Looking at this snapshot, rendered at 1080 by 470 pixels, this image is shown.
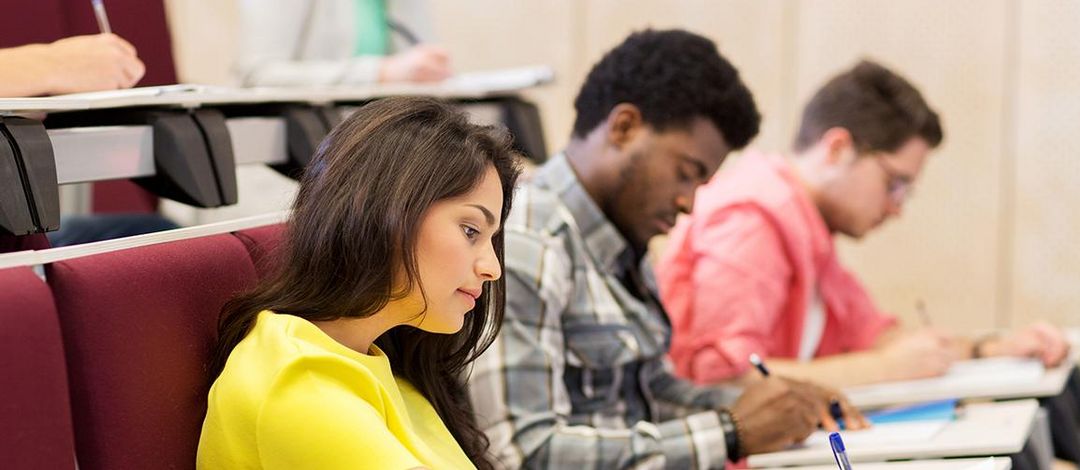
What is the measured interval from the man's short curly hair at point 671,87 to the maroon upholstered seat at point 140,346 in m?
0.74

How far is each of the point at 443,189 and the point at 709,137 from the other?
694 mm

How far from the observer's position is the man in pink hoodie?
2049mm

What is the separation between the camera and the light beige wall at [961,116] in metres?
3.53

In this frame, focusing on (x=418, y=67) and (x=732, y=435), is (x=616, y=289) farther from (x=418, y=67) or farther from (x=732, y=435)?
(x=418, y=67)

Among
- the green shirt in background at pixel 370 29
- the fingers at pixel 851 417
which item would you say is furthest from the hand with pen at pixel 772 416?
the green shirt in background at pixel 370 29

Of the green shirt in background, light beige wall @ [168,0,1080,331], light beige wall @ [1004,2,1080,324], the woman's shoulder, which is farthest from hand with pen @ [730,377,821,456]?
light beige wall @ [1004,2,1080,324]

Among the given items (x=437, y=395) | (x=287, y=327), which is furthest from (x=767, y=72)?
(x=287, y=327)

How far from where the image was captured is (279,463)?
0.93 metres

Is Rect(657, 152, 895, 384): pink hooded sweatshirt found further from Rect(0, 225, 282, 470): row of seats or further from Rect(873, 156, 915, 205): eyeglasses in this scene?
Rect(0, 225, 282, 470): row of seats

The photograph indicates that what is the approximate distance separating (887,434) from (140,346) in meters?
1.06

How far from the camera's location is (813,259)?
225 cm

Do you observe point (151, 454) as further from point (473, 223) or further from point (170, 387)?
point (473, 223)

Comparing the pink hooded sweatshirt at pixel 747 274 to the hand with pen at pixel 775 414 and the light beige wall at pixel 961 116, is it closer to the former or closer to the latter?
the hand with pen at pixel 775 414

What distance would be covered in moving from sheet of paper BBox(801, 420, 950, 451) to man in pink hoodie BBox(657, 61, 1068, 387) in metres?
0.28
